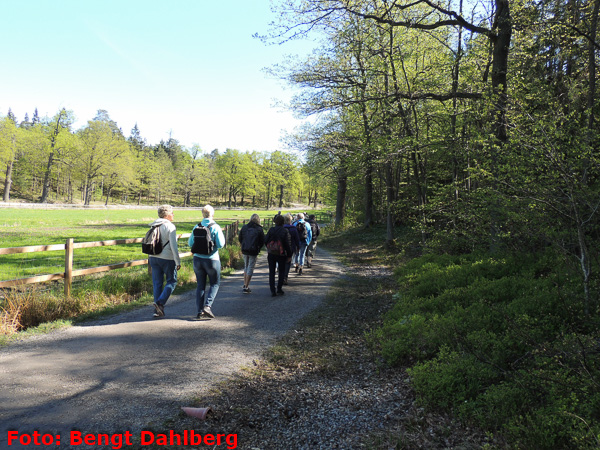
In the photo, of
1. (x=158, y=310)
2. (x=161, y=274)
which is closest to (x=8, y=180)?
(x=161, y=274)

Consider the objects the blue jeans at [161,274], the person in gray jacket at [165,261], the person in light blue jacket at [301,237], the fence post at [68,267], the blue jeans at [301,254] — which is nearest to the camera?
the person in gray jacket at [165,261]

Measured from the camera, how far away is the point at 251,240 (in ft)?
26.8

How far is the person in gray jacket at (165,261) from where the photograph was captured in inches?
240

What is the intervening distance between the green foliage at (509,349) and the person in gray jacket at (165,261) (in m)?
3.70

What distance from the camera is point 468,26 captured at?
29.0 ft

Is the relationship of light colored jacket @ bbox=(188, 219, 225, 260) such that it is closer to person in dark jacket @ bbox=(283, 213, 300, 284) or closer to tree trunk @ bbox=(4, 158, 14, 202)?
person in dark jacket @ bbox=(283, 213, 300, 284)

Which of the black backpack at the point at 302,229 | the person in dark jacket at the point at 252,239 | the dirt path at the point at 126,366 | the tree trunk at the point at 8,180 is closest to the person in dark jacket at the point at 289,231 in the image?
the person in dark jacket at the point at 252,239

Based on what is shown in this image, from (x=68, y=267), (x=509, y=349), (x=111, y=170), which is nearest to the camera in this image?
(x=509, y=349)

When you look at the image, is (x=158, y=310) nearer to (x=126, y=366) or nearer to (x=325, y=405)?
(x=126, y=366)

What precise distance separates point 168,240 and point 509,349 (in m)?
5.39

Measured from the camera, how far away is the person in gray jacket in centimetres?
609

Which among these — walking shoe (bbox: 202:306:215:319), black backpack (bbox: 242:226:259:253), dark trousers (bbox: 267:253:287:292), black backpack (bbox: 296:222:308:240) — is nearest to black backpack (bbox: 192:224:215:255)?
walking shoe (bbox: 202:306:215:319)

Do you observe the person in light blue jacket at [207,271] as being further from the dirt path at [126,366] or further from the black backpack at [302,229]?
the black backpack at [302,229]

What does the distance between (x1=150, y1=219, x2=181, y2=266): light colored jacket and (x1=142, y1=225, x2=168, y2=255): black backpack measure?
61 millimetres
